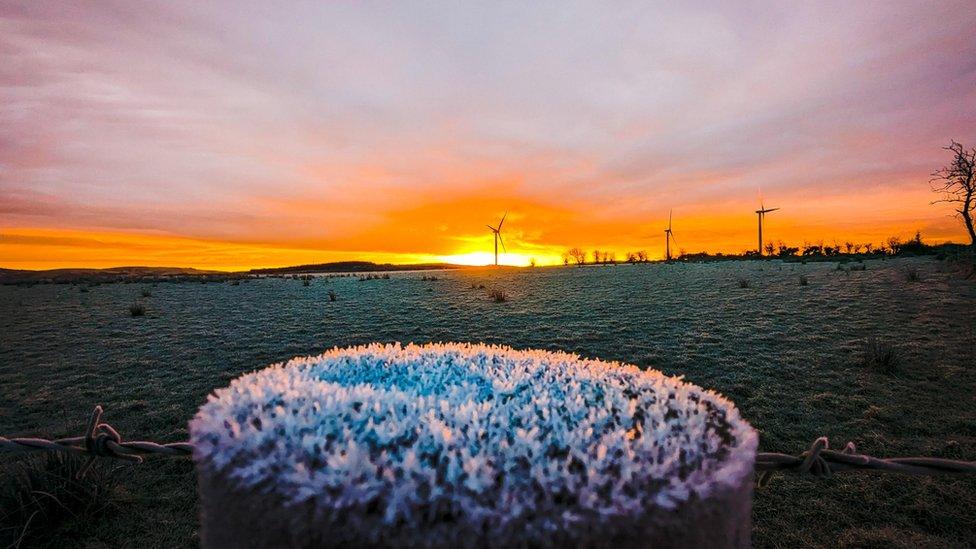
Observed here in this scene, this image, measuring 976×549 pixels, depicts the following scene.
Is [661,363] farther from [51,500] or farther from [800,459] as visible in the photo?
[51,500]

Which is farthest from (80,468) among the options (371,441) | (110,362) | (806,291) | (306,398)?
(806,291)

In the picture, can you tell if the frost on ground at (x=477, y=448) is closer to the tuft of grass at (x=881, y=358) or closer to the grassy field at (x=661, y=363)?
the grassy field at (x=661, y=363)

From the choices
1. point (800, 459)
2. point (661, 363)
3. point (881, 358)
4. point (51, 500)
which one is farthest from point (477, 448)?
point (881, 358)

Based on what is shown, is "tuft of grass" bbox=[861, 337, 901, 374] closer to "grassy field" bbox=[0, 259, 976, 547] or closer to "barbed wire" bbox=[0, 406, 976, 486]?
"grassy field" bbox=[0, 259, 976, 547]

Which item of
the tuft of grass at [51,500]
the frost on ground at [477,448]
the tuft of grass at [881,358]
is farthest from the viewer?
the tuft of grass at [881,358]

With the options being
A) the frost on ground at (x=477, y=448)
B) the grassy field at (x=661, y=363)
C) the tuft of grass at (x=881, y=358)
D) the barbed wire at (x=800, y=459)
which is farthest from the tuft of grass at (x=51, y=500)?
the tuft of grass at (x=881, y=358)
